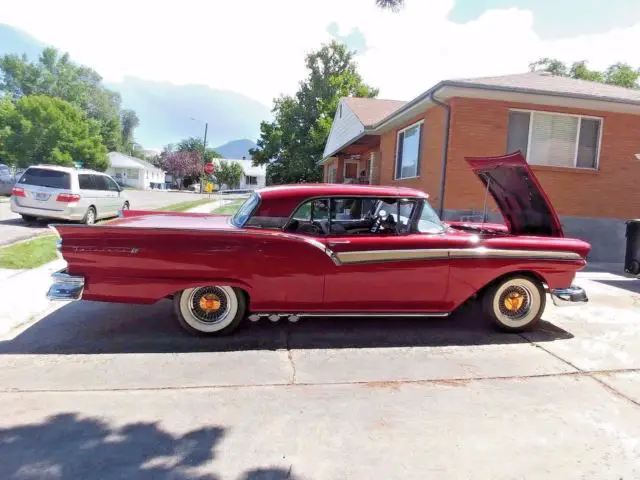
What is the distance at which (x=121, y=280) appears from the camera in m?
3.94

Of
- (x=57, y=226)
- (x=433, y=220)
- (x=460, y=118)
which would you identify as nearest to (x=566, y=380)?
(x=433, y=220)

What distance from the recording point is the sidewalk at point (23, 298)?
4586 millimetres

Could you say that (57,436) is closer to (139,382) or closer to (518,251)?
(139,382)

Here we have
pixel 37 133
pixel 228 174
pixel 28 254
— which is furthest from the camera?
pixel 228 174

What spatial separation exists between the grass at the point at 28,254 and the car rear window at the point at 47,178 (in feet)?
7.23

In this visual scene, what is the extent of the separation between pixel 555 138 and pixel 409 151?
355 cm

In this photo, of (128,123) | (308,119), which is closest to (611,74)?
(308,119)

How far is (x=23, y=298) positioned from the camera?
5.27 m

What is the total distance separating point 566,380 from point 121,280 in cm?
378

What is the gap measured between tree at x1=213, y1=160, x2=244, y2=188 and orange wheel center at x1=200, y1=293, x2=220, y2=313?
6712cm

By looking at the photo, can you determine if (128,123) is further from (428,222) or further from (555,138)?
(428,222)

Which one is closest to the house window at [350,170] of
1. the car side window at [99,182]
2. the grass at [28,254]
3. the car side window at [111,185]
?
the car side window at [111,185]

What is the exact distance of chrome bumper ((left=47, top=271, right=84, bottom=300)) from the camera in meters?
3.82

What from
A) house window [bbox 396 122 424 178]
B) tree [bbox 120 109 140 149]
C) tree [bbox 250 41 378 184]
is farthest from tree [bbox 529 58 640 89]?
tree [bbox 120 109 140 149]
